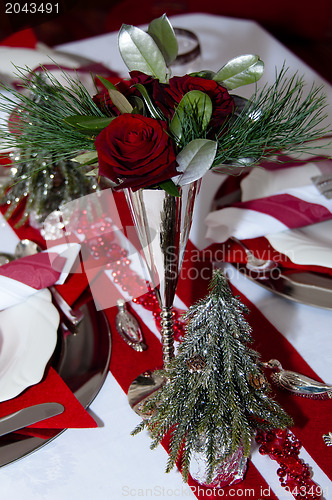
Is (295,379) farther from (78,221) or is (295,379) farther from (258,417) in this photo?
(78,221)

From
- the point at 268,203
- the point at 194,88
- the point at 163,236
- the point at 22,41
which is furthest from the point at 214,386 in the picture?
the point at 22,41

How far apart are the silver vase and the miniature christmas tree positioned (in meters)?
0.09

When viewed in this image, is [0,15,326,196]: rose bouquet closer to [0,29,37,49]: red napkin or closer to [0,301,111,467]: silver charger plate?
[0,301,111,467]: silver charger plate

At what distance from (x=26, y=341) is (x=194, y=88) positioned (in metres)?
0.40

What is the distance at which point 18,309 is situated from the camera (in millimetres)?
737

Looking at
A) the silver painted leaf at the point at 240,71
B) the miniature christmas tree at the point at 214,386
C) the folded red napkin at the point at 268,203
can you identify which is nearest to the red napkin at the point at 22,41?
the folded red napkin at the point at 268,203

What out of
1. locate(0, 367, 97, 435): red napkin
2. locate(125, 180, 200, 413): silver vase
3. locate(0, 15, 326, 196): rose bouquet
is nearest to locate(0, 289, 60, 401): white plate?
locate(0, 367, 97, 435): red napkin

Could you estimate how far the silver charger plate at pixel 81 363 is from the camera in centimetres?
61

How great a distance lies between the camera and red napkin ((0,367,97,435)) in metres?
0.62

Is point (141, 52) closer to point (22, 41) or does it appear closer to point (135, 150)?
point (135, 150)

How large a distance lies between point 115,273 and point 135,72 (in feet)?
1.25

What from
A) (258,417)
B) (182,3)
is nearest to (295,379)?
(258,417)

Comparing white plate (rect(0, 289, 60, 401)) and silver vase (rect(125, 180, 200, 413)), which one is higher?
silver vase (rect(125, 180, 200, 413))

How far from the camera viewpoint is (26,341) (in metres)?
0.69
